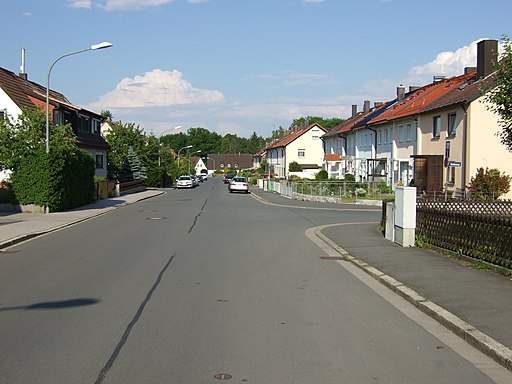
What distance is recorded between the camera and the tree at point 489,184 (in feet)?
97.9

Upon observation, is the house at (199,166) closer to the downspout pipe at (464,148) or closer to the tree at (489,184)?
the downspout pipe at (464,148)

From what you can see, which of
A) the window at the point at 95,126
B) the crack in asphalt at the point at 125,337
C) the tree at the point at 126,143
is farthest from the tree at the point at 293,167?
the crack in asphalt at the point at 125,337

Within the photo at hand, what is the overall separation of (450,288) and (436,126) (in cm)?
2888

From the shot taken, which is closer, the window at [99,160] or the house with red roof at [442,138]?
the house with red roof at [442,138]

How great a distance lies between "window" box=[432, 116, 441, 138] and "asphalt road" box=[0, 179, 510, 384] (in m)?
24.5

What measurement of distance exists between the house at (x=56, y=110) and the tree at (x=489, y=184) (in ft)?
71.5

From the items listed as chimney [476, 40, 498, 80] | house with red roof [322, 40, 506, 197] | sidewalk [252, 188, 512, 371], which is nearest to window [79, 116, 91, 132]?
house with red roof [322, 40, 506, 197]

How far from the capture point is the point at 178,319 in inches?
299

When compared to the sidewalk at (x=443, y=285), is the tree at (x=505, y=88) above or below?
above

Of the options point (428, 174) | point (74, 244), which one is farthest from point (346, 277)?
point (428, 174)

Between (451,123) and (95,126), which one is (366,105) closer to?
(95,126)

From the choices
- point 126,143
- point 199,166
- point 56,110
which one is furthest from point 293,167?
point 199,166

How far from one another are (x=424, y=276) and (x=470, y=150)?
22487 millimetres

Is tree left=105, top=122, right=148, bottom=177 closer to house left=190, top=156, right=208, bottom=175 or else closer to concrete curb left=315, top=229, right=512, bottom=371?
concrete curb left=315, top=229, right=512, bottom=371
